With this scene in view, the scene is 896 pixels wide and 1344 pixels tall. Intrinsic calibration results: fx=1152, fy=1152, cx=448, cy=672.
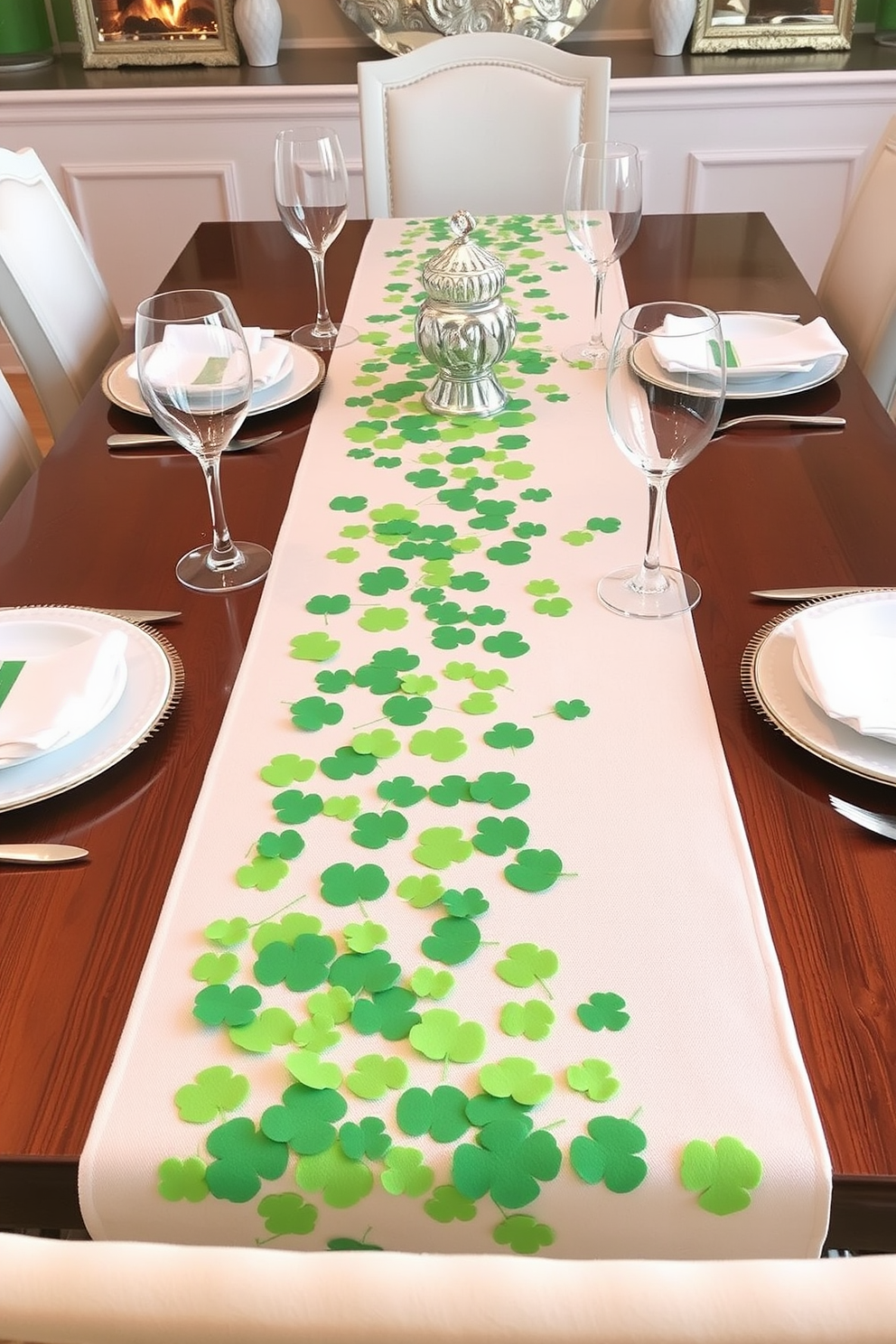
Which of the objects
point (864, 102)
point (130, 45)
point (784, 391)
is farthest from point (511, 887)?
point (130, 45)

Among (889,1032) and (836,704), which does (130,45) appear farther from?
(889,1032)

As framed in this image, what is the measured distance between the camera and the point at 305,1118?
1.85ft

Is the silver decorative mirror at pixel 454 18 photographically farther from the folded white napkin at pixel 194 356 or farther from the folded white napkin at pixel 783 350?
the folded white napkin at pixel 194 356

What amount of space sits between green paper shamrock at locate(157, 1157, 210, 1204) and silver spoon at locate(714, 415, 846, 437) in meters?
0.92

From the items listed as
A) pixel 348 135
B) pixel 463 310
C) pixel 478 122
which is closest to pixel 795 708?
pixel 463 310

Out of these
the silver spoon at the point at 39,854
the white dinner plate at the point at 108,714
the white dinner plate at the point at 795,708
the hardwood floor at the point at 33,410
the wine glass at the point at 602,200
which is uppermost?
the wine glass at the point at 602,200

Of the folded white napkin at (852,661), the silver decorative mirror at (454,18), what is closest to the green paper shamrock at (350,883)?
the folded white napkin at (852,661)

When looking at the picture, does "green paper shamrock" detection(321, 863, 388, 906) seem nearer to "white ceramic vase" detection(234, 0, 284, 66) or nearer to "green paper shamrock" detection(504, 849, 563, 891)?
"green paper shamrock" detection(504, 849, 563, 891)

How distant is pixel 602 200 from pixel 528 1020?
1.05 m

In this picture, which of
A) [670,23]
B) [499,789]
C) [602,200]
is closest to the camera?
[499,789]

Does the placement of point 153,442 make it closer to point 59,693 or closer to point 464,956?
point 59,693

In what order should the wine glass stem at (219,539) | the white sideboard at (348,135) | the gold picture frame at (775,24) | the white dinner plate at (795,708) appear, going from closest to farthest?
the white dinner plate at (795,708)
the wine glass stem at (219,539)
the white sideboard at (348,135)
the gold picture frame at (775,24)

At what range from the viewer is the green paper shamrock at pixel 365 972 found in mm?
627

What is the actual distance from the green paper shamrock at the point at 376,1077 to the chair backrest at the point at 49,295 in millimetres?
1224
